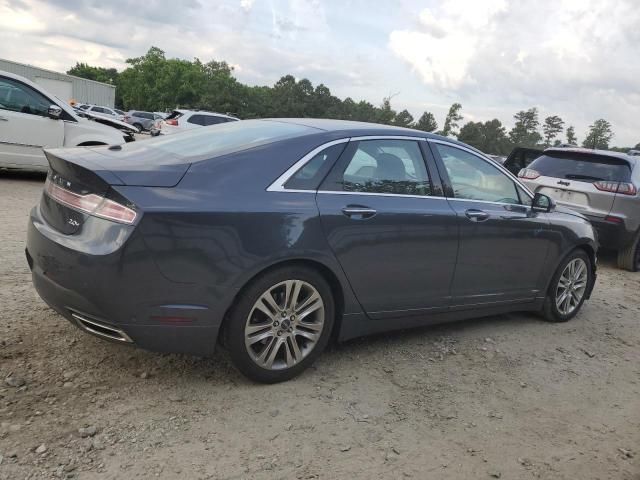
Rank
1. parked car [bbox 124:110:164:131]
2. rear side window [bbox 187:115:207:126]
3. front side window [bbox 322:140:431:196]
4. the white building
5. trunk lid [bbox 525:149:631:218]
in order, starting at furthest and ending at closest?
the white building < parked car [bbox 124:110:164:131] < rear side window [bbox 187:115:207:126] < trunk lid [bbox 525:149:631:218] < front side window [bbox 322:140:431:196]

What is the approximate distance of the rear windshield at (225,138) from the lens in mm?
3364

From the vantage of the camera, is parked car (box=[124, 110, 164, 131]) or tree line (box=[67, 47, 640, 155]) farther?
parked car (box=[124, 110, 164, 131])

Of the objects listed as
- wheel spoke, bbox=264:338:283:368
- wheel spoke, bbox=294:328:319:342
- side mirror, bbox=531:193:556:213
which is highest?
side mirror, bbox=531:193:556:213

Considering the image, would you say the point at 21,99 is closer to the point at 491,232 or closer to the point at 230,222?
the point at 230,222

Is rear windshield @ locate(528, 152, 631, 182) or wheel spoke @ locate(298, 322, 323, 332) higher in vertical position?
rear windshield @ locate(528, 152, 631, 182)

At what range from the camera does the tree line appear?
3025 centimetres

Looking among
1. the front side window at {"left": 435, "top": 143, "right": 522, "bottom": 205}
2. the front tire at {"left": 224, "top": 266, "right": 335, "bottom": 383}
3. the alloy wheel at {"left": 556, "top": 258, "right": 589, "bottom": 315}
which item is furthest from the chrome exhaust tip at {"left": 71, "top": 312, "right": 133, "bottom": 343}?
the alloy wheel at {"left": 556, "top": 258, "right": 589, "bottom": 315}

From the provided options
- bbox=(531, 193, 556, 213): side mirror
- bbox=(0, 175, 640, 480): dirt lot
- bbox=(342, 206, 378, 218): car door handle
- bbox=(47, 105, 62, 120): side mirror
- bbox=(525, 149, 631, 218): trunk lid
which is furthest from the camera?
bbox=(47, 105, 62, 120): side mirror

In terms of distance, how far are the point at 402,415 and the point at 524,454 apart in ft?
2.21

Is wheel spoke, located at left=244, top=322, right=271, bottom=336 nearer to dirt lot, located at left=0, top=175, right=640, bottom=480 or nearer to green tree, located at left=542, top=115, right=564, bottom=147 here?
dirt lot, located at left=0, top=175, right=640, bottom=480

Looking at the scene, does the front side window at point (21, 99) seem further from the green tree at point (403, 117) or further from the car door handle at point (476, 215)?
the green tree at point (403, 117)

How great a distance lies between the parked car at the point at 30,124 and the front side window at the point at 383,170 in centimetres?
639

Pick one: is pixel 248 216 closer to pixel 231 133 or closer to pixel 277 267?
pixel 277 267

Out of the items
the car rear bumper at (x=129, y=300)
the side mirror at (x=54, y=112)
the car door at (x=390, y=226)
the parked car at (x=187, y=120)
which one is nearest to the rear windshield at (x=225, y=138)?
the car door at (x=390, y=226)
